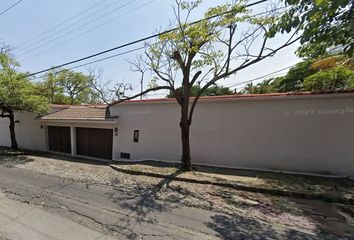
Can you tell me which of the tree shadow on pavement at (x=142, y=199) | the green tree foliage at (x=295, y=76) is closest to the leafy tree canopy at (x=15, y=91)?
the tree shadow on pavement at (x=142, y=199)

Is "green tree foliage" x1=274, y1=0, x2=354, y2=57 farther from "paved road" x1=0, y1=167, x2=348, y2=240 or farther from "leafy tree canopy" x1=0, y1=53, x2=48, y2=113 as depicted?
"leafy tree canopy" x1=0, y1=53, x2=48, y2=113

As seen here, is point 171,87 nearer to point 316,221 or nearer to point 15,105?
point 316,221

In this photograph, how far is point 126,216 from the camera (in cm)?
592

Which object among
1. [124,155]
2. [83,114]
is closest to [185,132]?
[124,155]

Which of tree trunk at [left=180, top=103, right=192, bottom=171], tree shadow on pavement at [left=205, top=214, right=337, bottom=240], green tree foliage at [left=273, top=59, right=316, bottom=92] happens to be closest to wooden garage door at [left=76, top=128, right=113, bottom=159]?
tree trunk at [left=180, top=103, right=192, bottom=171]

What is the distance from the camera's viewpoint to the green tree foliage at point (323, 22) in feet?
18.4

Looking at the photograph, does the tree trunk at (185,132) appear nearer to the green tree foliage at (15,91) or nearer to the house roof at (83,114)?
the house roof at (83,114)

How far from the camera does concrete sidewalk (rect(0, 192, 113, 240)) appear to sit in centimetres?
487

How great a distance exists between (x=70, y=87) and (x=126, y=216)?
114ft

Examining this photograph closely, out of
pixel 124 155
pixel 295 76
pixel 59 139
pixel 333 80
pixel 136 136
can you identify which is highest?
pixel 295 76

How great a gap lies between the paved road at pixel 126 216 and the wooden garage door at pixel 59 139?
973 cm

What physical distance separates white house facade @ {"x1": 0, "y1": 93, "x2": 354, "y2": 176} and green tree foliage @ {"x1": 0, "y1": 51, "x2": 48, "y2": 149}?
7.45 feet

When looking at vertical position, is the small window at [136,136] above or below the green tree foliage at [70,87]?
below

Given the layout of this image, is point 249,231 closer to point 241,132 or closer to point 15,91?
point 241,132
